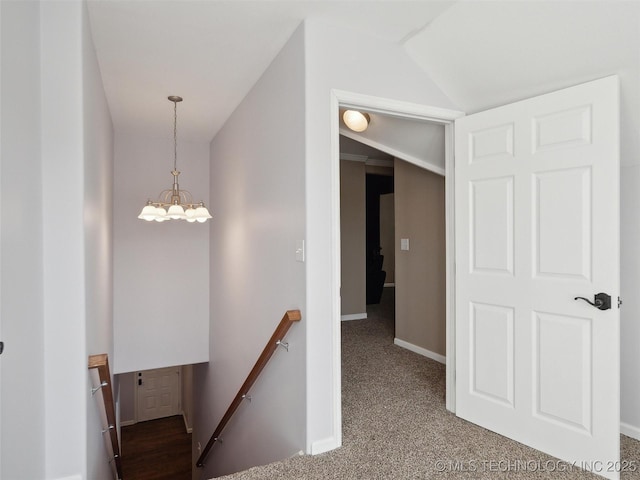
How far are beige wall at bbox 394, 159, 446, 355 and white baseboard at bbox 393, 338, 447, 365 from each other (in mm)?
31

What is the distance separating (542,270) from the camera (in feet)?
7.23

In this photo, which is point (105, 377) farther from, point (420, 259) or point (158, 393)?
point (158, 393)

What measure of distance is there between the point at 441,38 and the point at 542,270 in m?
1.49

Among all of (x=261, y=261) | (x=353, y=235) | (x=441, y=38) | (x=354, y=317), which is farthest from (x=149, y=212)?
(x=354, y=317)

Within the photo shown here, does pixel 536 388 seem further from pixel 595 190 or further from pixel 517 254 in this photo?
pixel 595 190

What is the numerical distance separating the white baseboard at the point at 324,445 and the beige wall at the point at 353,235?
3.57 meters

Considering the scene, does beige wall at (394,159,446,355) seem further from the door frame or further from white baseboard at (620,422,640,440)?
white baseboard at (620,422,640,440)

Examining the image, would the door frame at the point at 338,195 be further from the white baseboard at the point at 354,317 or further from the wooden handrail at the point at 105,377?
the white baseboard at the point at 354,317

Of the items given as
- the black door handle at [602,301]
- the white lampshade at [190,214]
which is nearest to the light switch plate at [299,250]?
the white lampshade at [190,214]

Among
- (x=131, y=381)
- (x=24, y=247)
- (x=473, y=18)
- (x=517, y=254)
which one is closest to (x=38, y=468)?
(x=24, y=247)

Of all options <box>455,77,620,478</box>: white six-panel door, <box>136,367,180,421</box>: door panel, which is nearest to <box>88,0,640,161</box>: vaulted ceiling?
<box>455,77,620,478</box>: white six-panel door

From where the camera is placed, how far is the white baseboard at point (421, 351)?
12.4 feet

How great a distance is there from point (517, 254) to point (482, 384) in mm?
862

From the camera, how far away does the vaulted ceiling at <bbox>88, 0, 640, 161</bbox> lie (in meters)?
1.94
